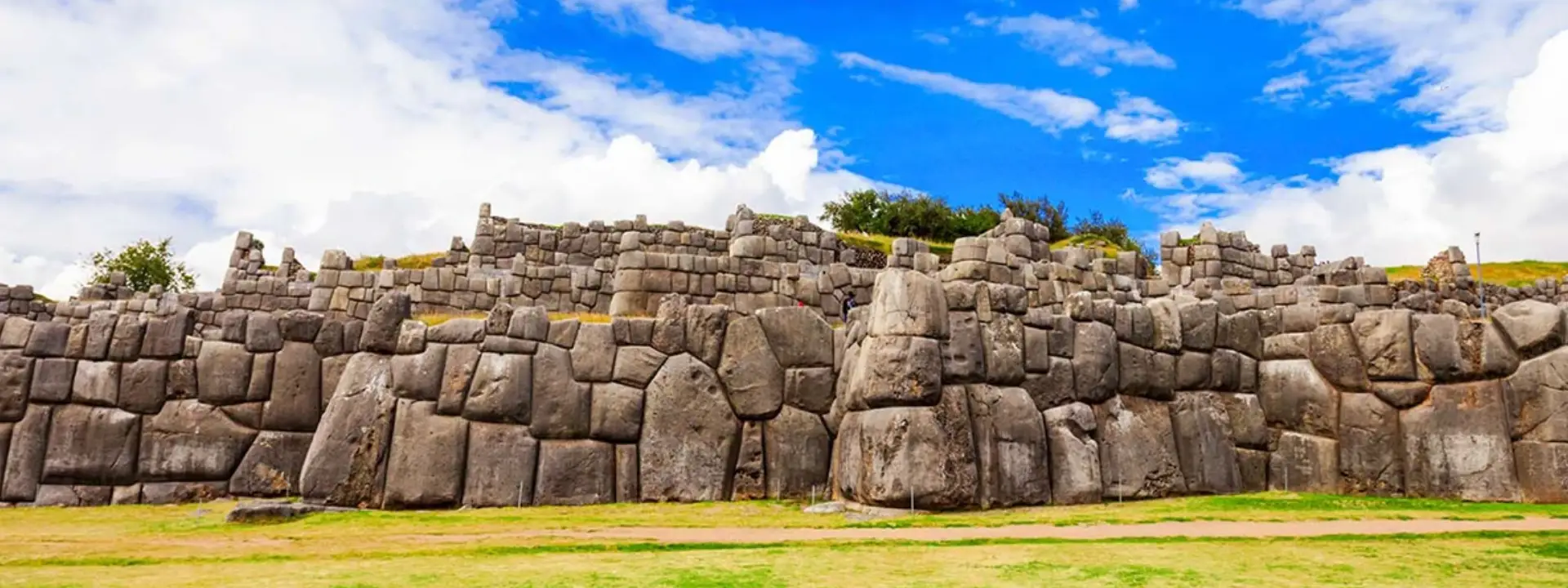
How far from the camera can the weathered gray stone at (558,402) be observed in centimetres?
1187

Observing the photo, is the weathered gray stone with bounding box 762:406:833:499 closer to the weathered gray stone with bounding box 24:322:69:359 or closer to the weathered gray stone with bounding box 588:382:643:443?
the weathered gray stone with bounding box 588:382:643:443

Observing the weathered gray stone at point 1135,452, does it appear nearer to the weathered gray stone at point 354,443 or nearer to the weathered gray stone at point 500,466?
the weathered gray stone at point 500,466

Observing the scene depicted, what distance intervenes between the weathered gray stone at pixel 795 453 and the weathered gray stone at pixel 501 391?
2.74 metres

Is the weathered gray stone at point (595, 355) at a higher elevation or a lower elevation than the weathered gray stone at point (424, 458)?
higher

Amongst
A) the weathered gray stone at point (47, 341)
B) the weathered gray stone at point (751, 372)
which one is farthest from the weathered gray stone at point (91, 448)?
the weathered gray stone at point (751, 372)

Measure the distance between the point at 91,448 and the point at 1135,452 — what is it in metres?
12.1

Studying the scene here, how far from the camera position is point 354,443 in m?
11.6

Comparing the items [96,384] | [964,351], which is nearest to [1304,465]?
[964,351]

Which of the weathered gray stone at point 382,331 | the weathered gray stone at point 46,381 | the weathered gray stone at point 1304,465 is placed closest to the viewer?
the weathered gray stone at point 382,331

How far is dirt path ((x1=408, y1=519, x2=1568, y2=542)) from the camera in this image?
8.61m

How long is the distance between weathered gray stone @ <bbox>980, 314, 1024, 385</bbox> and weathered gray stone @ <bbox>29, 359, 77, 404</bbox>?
10.8 meters

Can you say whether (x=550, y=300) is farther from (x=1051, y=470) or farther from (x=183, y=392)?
(x=1051, y=470)

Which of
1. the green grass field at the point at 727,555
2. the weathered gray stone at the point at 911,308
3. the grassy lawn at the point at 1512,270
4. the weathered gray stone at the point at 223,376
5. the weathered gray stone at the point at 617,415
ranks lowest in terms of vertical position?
the green grass field at the point at 727,555

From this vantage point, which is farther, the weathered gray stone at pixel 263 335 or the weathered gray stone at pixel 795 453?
the weathered gray stone at pixel 263 335
